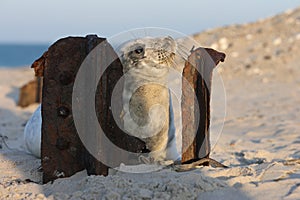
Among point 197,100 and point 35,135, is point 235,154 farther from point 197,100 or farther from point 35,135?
point 35,135

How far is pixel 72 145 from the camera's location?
347cm

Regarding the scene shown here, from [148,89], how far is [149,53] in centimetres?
27

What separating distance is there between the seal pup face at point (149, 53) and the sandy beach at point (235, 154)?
27.9 inches

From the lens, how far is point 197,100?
140 inches

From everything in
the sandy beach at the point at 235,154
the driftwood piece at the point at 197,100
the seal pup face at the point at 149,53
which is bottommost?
the sandy beach at the point at 235,154

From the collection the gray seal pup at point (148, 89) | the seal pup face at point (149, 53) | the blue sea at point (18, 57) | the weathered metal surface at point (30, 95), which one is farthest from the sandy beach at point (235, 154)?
the blue sea at point (18, 57)

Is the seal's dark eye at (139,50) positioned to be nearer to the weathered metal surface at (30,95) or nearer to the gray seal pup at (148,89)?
the gray seal pup at (148,89)

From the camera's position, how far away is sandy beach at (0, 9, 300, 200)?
308cm

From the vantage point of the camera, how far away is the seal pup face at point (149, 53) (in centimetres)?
348

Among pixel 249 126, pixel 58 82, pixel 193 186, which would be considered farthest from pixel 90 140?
pixel 249 126

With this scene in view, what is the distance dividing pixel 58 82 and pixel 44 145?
1.37 ft

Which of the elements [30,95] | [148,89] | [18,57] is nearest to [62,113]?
[148,89]

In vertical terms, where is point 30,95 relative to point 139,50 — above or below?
below

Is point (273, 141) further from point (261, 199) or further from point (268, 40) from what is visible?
point (268, 40)
